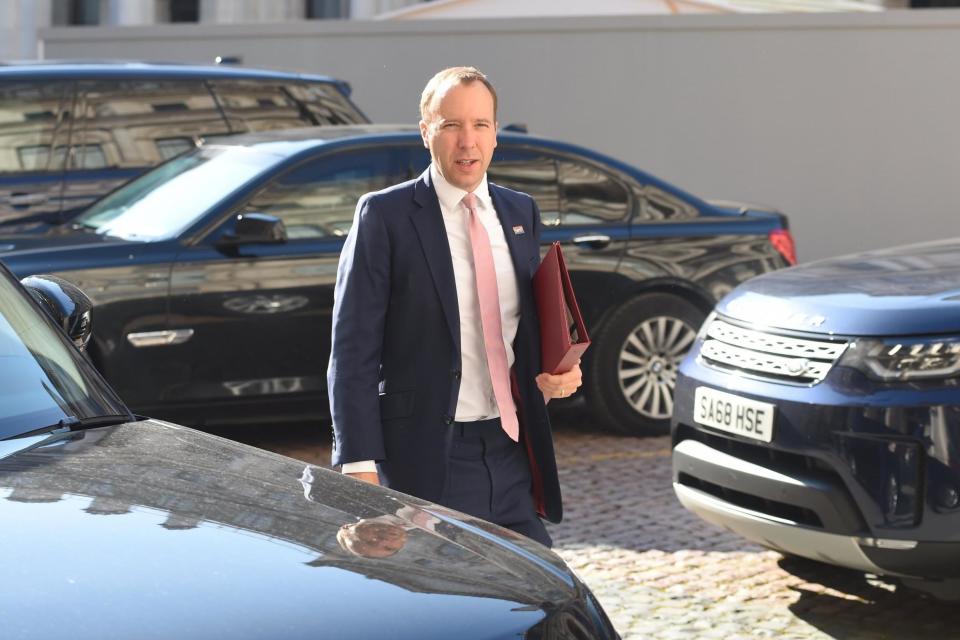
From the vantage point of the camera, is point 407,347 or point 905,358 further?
point 905,358

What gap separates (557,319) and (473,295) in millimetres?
229

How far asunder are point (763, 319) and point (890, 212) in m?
9.55

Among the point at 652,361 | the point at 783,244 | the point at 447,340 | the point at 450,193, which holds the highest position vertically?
the point at 450,193

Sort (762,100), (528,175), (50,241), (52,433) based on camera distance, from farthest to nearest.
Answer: (762,100)
(528,175)
(50,241)
(52,433)

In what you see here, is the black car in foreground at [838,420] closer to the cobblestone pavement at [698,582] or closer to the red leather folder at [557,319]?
the cobblestone pavement at [698,582]

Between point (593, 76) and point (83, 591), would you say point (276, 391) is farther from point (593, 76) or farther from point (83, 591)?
point (593, 76)

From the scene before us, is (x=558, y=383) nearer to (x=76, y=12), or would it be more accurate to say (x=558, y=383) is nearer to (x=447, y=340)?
(x=447, y=340)

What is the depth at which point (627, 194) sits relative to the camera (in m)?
8.99

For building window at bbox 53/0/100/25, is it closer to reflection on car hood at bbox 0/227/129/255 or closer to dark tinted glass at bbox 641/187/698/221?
dark tinted glass at bbox 641/187/698/221

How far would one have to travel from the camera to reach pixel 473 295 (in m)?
3.96

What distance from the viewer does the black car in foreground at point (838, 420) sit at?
4.91m

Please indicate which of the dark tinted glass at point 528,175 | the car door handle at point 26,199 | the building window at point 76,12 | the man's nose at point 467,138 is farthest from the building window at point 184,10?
the man's nose at point 467,138

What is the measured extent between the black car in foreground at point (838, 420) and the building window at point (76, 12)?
32323 mm

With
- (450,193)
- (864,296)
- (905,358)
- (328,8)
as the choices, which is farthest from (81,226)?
(328,8)
